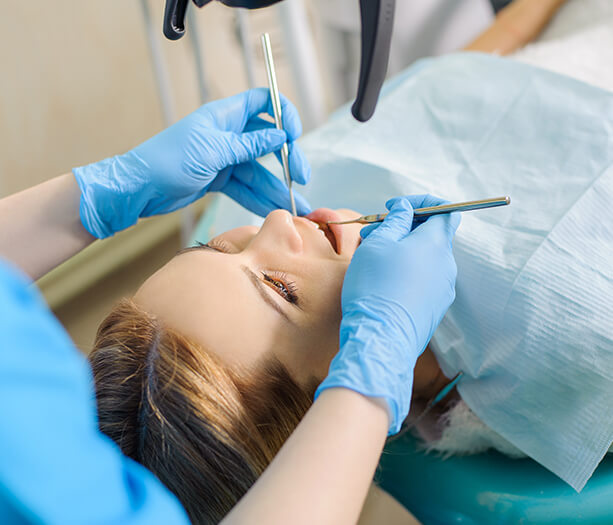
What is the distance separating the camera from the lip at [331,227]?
0.92 m

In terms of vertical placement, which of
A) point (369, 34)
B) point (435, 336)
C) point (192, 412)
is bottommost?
point (435, 336)

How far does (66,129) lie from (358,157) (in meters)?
1.55

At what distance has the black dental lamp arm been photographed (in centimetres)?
78

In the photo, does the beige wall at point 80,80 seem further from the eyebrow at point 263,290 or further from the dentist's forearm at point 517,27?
the eyebrow at point 263,290

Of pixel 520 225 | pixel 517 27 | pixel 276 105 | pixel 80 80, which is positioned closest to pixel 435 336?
pixel 520 225

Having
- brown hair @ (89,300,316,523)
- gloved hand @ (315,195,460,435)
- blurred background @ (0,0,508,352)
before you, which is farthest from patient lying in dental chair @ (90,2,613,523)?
blurred background @ (0,0,508,352)

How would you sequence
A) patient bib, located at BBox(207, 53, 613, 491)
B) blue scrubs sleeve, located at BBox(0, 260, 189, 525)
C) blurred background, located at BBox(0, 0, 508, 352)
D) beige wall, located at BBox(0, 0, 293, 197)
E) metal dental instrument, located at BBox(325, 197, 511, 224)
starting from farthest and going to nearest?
beige wall, located at BBox(0, 0, 293, 197), blurred background, located at BBox(0, 0, 508, 352), patient bib, located at BBox(207, 53, 613, 491), metal dental instrument, located at BBox(325, 197, 511, 224), blue scrubs sleeve, located at BBox(0, 260, 189, 525)

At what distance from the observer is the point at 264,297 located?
81cm

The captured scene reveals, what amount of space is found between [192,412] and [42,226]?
0.51 meters

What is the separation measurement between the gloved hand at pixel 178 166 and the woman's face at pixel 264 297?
7.0 inches

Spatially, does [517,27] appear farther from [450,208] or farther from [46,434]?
[46,434]

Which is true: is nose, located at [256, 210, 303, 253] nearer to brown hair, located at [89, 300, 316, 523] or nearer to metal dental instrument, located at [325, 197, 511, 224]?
metal dental instrument, located at [325, 197, 511, 224]

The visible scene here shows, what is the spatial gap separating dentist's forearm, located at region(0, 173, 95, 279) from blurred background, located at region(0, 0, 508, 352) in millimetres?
879

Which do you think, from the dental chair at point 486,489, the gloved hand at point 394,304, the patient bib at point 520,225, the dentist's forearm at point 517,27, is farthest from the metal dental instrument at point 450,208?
the dentist's forearm at point 517,27
